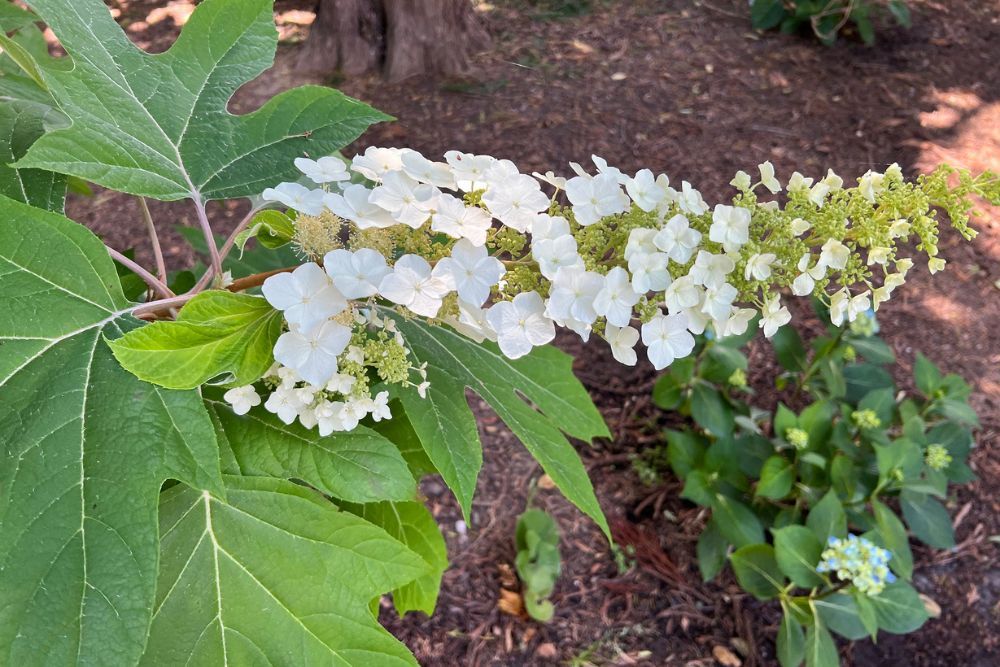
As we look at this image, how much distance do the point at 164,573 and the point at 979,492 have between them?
3.43m

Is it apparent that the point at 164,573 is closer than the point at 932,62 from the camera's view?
Yes

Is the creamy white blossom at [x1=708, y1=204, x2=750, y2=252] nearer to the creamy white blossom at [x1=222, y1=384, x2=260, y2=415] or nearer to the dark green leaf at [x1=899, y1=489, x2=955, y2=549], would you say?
the creamy white blossom at [x1=222, y1=384, x2=260, y2=415]

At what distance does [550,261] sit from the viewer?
3.20ft

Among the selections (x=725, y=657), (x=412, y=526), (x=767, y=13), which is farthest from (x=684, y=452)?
(x=767, y=13)

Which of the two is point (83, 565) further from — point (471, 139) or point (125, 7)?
point (125, 7)

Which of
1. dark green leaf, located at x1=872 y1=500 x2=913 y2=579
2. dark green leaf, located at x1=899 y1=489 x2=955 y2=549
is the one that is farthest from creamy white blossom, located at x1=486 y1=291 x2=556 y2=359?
dark green leaf, located at x1=899 y1=489 x2=955 y2=549

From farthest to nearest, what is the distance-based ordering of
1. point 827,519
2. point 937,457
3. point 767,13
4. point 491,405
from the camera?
point 767,13 < point 937,457 < point 827,519 < point 491,405

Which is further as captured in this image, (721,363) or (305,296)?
(721,363)

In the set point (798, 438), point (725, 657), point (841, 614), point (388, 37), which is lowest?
point (725, 657)

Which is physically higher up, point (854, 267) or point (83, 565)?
point (854, 267)

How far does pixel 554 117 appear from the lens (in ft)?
16.3

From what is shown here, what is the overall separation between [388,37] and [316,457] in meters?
4.38

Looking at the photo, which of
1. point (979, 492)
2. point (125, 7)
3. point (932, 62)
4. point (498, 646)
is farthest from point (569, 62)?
point (498, 646)

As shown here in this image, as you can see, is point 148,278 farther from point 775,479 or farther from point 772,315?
point 775,479
